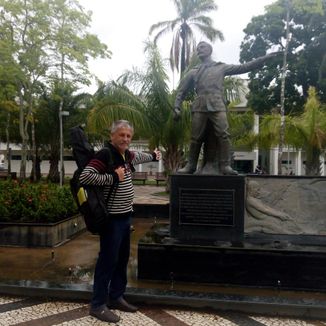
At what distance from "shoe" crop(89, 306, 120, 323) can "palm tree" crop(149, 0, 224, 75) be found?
81.9ft

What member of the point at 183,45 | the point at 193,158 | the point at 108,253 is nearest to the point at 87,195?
the point at 108,253

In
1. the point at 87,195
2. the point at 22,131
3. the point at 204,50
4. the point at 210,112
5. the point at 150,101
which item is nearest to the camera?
the point at 87,195

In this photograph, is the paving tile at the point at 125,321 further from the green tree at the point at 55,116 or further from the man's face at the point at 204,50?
the green tree at the point at 55,116

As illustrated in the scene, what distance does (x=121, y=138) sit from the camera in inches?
158

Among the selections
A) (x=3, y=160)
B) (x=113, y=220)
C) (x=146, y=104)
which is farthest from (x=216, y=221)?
(x=3, y=160)

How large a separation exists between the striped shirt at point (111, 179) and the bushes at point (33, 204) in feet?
12.9

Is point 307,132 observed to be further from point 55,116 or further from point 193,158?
point 55,116

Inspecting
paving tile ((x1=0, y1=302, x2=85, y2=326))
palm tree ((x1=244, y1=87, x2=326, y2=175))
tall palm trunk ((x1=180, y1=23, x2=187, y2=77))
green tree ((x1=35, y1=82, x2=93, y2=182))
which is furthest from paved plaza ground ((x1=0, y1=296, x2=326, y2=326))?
tall palm trunk ((x1=180, y1=23, x2=187, y2=77))

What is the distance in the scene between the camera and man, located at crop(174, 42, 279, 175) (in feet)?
19.7

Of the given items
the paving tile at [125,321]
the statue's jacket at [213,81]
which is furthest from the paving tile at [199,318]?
the statue's jacket at [213,81]

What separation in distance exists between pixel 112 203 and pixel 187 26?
26.5m

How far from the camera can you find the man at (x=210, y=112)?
599cm

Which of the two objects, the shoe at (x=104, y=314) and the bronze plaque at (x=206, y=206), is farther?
the bronze plaque at (x=206, y=206)

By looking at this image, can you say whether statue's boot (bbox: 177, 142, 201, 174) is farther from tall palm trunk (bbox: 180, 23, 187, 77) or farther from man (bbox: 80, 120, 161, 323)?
tall palm trunk (bbox: 180, 23, 187, 77)
